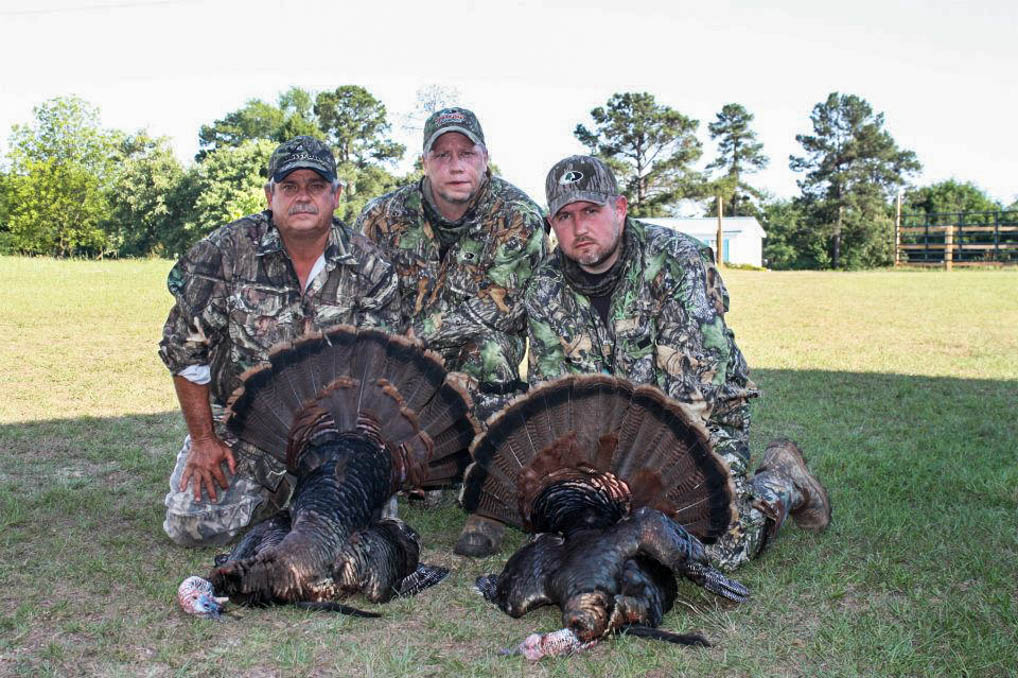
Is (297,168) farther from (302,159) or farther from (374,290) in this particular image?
(374,290)

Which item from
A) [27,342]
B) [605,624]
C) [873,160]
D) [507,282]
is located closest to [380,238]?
[507,282]

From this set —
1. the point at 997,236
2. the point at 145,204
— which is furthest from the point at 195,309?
the point at 145,204

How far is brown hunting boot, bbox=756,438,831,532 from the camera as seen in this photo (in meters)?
4.06

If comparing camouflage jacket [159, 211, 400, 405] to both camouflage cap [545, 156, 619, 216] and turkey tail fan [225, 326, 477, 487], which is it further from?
camouflage cap [545, 156, 619, 216]

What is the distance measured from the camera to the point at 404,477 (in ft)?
12.4

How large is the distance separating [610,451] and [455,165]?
206cm

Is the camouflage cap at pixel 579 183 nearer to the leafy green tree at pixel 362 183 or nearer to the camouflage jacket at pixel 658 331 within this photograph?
the camouflage jacket at pixel 658 331

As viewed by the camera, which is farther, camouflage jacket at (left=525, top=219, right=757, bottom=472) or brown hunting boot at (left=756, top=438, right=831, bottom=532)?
brown hunting boot at (left=756, top=438, right=831, bottom=532)

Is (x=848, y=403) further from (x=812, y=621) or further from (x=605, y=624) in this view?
(x=605, y=624)

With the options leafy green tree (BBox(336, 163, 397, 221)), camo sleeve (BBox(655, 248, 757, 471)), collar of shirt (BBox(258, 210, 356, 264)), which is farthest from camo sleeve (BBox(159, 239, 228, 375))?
leafy green tree (BBox(336, 163, 397, 221))

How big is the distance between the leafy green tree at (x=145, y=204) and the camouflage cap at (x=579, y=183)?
44.9 m

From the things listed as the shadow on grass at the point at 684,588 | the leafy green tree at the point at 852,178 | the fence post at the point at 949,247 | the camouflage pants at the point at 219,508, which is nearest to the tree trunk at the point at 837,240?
the leafy green tree at the point at 852,178

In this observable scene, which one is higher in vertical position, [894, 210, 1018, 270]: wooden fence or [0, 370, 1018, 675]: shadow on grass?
[894, 210, 1018, 270]: wooden fence

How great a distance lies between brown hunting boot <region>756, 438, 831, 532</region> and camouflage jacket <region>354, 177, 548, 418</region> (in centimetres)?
145
